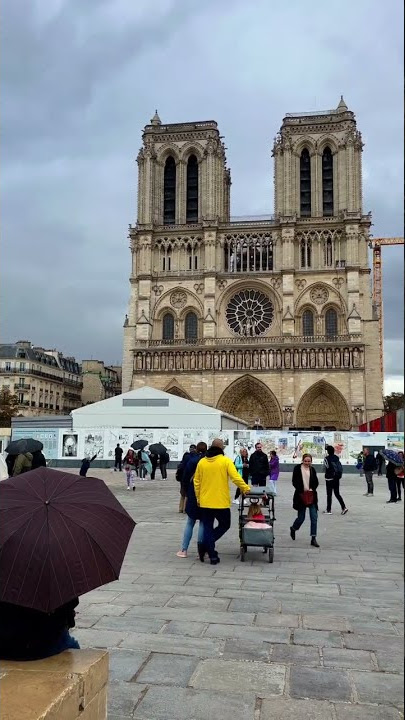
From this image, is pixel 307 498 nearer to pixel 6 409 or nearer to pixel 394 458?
pixel 394 458

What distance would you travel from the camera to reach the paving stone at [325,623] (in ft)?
14.9

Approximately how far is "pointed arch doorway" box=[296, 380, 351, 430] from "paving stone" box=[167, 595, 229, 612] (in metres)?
34.0

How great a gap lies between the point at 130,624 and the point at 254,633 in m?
0.96

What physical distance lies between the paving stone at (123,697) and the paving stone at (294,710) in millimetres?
686

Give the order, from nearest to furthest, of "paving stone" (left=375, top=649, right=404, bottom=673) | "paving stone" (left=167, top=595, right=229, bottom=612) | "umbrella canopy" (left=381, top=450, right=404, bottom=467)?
"paving stone" (left=375, top=649, right=404, bottom=673)
"paving stone" (left=167, top=595, right=229, bottom=612)
"umbrella canopy" (left=381, top=450, right=404, bottom=467)

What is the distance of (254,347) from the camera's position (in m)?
40.1

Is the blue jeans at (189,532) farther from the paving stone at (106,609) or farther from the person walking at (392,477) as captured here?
the person walking at (392,477)

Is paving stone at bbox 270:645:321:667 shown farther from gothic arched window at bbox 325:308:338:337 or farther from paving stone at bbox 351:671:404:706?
gothic arched window at bbox 325:308:338:337

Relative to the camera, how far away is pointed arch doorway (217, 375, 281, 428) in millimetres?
39594

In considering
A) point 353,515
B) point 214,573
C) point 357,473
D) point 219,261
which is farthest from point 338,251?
point 214,573

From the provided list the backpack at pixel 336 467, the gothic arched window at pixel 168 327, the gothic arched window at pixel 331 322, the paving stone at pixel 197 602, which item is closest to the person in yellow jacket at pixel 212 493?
the paving stone at pixel 197 602

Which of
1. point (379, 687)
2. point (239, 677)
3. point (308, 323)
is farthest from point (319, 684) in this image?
point (308, 323)

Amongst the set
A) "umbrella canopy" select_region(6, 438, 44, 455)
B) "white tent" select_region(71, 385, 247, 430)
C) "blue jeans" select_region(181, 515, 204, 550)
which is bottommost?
"blue jeans" select_region(181, 515, 204, 550)

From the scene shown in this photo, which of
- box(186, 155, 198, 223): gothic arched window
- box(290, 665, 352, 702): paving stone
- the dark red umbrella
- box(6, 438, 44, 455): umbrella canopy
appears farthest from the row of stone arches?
the dark red umbrella
